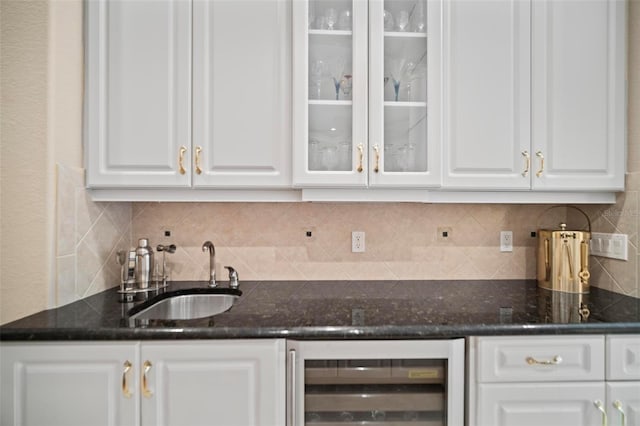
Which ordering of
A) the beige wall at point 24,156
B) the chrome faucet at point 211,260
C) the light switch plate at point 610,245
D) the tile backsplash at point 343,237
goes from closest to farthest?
the beige wall at point 24,156
the light switch plate at point 610,245
the chrome faucet at point 211,260
the tile backsplash at point 343,237

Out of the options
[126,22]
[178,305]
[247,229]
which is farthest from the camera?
[247,229]

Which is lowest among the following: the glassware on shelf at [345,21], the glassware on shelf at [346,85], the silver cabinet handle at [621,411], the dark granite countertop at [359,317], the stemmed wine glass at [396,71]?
the silver cabinet handle at [621,411]

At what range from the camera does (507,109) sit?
1406mm

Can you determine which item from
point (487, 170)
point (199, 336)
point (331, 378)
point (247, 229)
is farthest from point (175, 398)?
point (487, 170)

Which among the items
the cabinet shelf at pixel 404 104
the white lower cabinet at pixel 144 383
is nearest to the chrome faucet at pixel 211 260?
the white lower cabinet at pixel 144 383

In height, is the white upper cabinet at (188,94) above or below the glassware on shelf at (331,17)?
below

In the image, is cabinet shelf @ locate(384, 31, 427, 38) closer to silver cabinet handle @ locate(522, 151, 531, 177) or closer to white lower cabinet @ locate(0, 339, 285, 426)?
silver cabinet handle @ locate(522, 151, 531, 177)

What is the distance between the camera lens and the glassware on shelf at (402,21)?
1413mm

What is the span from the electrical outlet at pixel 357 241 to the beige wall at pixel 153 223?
0.10 ft

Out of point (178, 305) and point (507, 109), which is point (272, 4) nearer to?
point (507, 109)

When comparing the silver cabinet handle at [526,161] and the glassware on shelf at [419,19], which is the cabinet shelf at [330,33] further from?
the silver cabinet handle at [526,161]

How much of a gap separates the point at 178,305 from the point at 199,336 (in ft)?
1.95

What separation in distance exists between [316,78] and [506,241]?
1.32 metres

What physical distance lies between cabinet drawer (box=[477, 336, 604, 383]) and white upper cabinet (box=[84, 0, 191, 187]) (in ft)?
4.54
